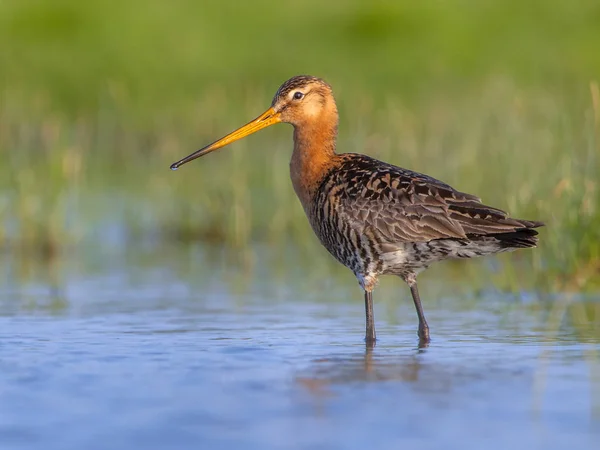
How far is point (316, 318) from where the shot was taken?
8.51m

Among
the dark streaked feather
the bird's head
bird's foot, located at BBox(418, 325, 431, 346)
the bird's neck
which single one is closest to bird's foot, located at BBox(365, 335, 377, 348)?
bird's foot, located at BBox(418, 325, 431, 346)

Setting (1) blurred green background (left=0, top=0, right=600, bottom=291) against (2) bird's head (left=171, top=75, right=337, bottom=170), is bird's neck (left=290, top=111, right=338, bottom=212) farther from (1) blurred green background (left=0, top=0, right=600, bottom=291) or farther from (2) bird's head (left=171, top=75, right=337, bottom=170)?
(1) blurred green background (left=0, top=0, right=600, bottom=291)

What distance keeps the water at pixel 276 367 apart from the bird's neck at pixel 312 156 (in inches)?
34.0

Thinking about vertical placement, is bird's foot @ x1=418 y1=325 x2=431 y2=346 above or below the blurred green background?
below

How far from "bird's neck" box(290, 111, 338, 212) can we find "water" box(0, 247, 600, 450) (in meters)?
0.86

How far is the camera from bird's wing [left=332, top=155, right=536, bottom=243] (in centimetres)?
748

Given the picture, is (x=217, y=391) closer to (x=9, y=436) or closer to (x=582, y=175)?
(x=9, y=436)

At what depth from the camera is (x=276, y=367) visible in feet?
21.9

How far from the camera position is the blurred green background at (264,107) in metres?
10.9

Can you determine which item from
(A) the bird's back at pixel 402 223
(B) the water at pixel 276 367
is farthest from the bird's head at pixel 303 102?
(B) the water at pixel 276 367

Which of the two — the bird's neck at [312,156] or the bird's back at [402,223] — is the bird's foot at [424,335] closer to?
the bird's back at [402,223]

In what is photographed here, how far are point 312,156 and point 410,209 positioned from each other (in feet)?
3.37

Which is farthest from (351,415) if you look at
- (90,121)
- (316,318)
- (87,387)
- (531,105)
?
(90,121)

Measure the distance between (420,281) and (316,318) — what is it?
1.97 meters
